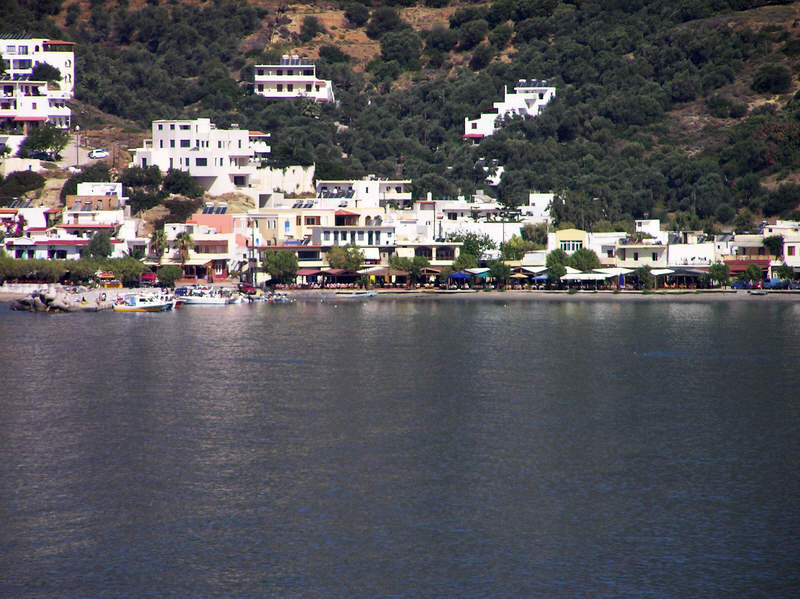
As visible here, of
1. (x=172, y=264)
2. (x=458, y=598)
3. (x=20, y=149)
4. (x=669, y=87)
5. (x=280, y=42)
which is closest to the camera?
(x=458, y=598)

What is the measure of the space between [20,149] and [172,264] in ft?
101

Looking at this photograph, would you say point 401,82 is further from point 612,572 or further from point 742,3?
point 612,572

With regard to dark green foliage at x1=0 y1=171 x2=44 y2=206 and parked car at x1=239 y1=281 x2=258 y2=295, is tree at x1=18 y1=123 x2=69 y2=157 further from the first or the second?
parked car at x1=239 y1=281 x2=258 y2=295

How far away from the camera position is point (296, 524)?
3136cm

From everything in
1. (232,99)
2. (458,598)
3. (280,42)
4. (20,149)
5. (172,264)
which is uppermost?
(280,42)

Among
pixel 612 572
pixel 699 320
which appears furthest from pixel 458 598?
pixel 699 320

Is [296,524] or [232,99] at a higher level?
[232,99]

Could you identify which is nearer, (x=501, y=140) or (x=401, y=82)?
(x=501, y=140)

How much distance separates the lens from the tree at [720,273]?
102938 mm

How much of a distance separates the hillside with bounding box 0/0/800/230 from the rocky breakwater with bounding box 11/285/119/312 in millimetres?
39796

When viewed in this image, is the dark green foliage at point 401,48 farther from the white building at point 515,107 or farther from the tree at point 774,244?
the tree at point 774,244

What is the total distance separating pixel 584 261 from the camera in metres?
105

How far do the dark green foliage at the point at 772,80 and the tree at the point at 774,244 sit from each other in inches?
2128

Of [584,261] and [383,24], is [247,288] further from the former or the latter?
[383,24]
